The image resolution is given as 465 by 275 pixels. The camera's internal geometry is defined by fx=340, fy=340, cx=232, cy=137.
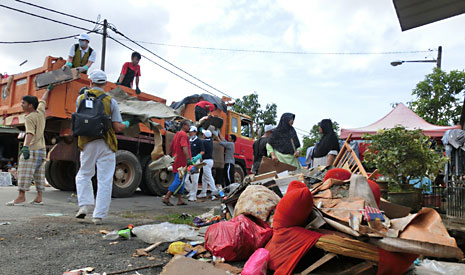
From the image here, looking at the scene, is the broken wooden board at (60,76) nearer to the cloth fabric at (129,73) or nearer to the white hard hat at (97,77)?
the cloth fabric at (129,73)

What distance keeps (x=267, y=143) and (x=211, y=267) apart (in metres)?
3.94

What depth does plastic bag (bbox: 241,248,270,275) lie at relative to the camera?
2256mm

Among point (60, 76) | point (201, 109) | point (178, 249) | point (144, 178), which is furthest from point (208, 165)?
point (178, 249)

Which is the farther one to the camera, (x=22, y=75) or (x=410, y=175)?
(x=22, y=75)

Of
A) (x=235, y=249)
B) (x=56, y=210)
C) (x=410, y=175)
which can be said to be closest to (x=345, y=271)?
(x=235, y=249)

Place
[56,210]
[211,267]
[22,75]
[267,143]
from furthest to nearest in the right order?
[22,75], [267,143], [56,210], [211,267]

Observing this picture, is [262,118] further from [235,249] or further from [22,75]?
[235,249]

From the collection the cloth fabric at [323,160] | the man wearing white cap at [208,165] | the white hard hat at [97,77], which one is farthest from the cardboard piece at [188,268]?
the man wearing white cap at [208,165]

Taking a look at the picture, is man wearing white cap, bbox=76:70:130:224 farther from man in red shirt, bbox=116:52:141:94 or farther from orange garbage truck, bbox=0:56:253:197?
man in red shirt, bbox=116:52:141:94

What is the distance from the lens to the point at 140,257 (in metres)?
2.72

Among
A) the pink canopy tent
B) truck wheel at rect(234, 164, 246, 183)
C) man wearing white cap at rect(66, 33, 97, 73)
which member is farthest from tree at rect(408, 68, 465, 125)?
man wearing white cap at rect(66, 33, 97, 73)

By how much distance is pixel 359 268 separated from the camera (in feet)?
6.91

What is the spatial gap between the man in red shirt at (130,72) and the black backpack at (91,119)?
11.6 ft

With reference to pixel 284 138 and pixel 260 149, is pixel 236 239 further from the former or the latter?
pixel 260 149
